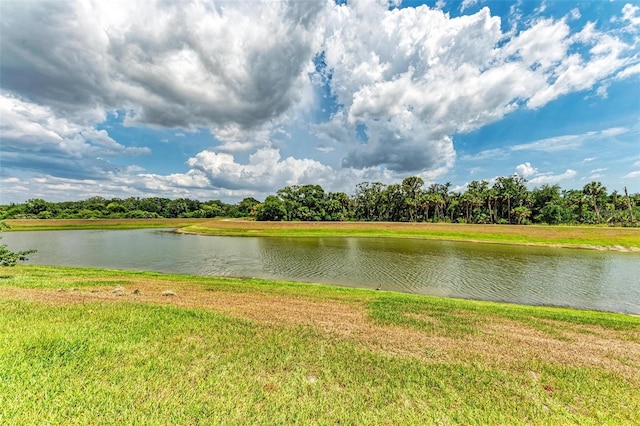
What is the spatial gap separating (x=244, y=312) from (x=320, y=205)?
91.1 meters

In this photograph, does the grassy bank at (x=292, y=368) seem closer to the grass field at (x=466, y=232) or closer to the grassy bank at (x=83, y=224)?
the grass field at (x=466, y=232)

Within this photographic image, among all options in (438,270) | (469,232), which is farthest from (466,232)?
(438,270)

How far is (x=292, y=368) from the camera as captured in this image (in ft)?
17.6

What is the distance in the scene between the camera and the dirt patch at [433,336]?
20.6ft

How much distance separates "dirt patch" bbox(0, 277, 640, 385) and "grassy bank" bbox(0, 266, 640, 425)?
61mm

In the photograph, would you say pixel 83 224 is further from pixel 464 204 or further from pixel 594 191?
pixel 594 191

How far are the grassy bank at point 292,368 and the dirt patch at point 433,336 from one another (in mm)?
61

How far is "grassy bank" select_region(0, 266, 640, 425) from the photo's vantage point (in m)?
4.12

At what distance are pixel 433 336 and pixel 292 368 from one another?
4.32 m

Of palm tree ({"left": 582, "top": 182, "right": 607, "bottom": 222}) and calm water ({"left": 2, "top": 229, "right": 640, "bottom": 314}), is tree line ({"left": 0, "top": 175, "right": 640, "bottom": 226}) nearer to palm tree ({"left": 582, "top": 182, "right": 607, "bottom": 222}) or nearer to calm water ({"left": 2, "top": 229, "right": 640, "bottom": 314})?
palm tree ({"left": 582, "top": 182, "right": 607, "bottom": 222})

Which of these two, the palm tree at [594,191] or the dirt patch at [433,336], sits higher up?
the palm tree at [594,191]

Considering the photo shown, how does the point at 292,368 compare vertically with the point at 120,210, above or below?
below

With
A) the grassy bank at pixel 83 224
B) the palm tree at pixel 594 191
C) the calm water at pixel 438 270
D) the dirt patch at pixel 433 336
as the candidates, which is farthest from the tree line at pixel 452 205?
the dirt patch at pixel 433 336

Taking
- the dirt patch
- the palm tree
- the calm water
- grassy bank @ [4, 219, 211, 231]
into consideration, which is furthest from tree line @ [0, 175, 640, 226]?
the dirt patch
